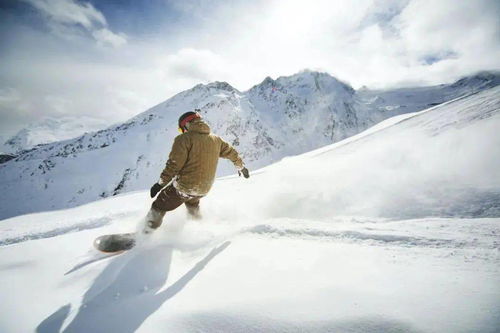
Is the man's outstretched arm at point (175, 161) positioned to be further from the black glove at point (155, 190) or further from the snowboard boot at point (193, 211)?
the snowboard boot at point (193, 211)

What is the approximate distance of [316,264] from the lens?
7.45ft

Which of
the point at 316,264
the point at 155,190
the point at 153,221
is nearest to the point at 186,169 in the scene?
the point at 155,190

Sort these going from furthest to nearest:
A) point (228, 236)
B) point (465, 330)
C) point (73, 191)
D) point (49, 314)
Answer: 1. point (73, 191)
2. point (228, 236)
3. point (49, 314)
4. point (465, 330)

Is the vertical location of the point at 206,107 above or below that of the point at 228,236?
above

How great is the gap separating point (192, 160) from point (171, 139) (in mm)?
88901

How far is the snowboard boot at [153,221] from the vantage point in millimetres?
3802

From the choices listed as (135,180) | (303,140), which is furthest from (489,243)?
(303,140)

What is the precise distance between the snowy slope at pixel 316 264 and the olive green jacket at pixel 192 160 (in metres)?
0.72

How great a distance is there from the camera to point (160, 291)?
7.22 feet

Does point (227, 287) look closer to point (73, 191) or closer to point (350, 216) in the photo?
point (350, 216)

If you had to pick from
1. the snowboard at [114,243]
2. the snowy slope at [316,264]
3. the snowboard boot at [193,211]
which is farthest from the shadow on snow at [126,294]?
the snowboard boot at [193,211]

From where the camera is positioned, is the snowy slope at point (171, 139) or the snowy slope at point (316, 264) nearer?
the snowy slope at point (316, 264)

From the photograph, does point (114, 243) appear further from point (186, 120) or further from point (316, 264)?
point (316, 264)

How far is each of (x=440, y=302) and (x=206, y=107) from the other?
11074 centimetres
